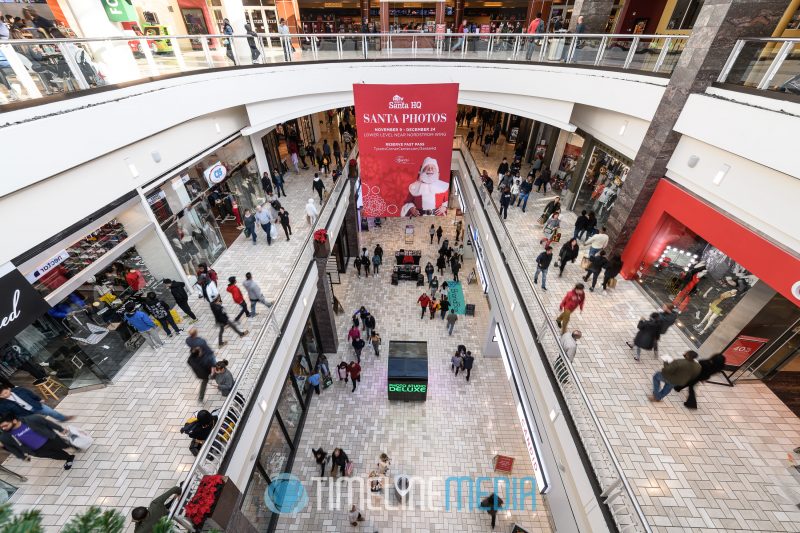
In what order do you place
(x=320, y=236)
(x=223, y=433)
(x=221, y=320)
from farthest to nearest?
1. (x=320, y=236)
2. (x=221, y=320)
3. (x=223, y=433)

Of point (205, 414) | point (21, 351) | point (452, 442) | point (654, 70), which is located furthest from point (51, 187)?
point (654, 70)

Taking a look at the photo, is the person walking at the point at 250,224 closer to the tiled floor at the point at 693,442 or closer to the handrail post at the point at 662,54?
the tiled floor at the point at 693,442

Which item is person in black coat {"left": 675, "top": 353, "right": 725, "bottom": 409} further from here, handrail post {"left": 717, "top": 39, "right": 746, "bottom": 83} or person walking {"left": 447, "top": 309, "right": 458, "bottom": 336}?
person walking {"left": 447, "top": 309, "right": 458, "bottom": 336}

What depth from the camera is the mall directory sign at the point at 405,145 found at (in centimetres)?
840

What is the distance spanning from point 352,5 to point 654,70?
20907 millimetres

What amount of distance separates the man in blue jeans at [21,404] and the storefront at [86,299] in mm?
701

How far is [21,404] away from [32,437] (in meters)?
0.67

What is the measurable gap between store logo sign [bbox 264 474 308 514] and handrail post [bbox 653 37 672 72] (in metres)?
13.7

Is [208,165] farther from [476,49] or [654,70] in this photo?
[654,70]

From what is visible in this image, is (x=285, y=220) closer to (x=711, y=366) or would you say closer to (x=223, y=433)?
(x=223, y=433)

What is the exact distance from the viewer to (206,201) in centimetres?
1038

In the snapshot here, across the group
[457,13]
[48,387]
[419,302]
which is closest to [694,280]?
[419,302]

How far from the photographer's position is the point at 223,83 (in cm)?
980

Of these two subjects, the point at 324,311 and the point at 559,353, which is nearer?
the point at 559,353
